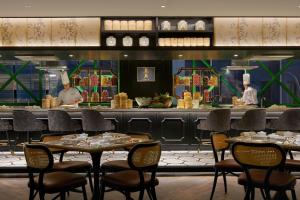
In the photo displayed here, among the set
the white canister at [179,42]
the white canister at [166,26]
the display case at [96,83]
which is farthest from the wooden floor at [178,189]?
the display case at [96,83]

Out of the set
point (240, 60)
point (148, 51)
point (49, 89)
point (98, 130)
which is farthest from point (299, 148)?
point (49, 89)

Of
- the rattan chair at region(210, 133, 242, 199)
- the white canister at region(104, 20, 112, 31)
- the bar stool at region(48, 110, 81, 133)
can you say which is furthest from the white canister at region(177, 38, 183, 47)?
the rattan chair at region(210, 133, 242, 199)

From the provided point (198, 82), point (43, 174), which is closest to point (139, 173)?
point (43, 174)

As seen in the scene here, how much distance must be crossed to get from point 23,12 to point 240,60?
4848 millimetres

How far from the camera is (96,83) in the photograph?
432 inches

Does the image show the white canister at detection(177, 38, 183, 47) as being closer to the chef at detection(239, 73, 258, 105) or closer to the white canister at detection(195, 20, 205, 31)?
the white canister at detection(195, 20, 205, 31)

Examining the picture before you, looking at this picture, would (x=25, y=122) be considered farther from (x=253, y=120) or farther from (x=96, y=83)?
(x=253, y=120)

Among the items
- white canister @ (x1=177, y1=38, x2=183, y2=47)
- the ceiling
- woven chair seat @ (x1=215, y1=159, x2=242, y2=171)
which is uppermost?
the ceiling

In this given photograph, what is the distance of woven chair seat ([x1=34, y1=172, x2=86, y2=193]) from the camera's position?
13.0 feet

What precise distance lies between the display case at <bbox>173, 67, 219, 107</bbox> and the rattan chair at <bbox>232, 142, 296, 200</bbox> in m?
6.61

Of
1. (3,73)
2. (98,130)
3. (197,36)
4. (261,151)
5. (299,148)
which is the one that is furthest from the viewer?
(3,73)

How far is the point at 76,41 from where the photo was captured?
30.7 feet

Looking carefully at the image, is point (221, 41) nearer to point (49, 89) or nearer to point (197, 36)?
point (197, 36)

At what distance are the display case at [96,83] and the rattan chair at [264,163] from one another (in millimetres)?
7212
